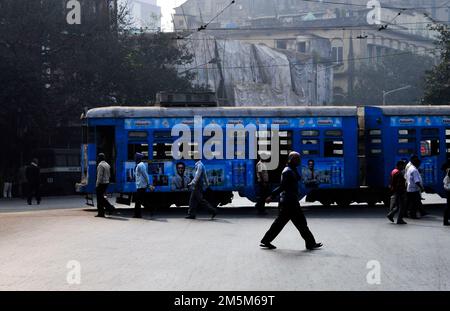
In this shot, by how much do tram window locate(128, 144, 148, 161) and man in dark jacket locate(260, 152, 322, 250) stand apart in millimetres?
11193

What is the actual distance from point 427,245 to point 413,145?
11.5 metres

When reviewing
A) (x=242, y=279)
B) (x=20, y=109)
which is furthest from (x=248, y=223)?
(x=20, y=109)

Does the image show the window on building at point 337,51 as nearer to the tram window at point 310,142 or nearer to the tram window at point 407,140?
the tram window at point 407,140

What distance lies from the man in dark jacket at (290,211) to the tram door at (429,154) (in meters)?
12.3

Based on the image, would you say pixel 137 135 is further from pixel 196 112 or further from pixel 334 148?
pixel 334 148

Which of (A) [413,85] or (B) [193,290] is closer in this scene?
(B) [193,290]

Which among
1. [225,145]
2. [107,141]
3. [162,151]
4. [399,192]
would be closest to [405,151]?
[225,145]

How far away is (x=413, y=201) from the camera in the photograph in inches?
838

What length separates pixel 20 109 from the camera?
4025cm

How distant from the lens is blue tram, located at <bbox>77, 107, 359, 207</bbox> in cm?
2508

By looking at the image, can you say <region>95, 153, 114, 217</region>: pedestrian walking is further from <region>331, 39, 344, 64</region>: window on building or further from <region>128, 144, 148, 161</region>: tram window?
<region>331, 39, 344, 64</region>: window on building

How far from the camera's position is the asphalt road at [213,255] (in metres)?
10.5

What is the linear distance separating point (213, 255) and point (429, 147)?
1432 cm
